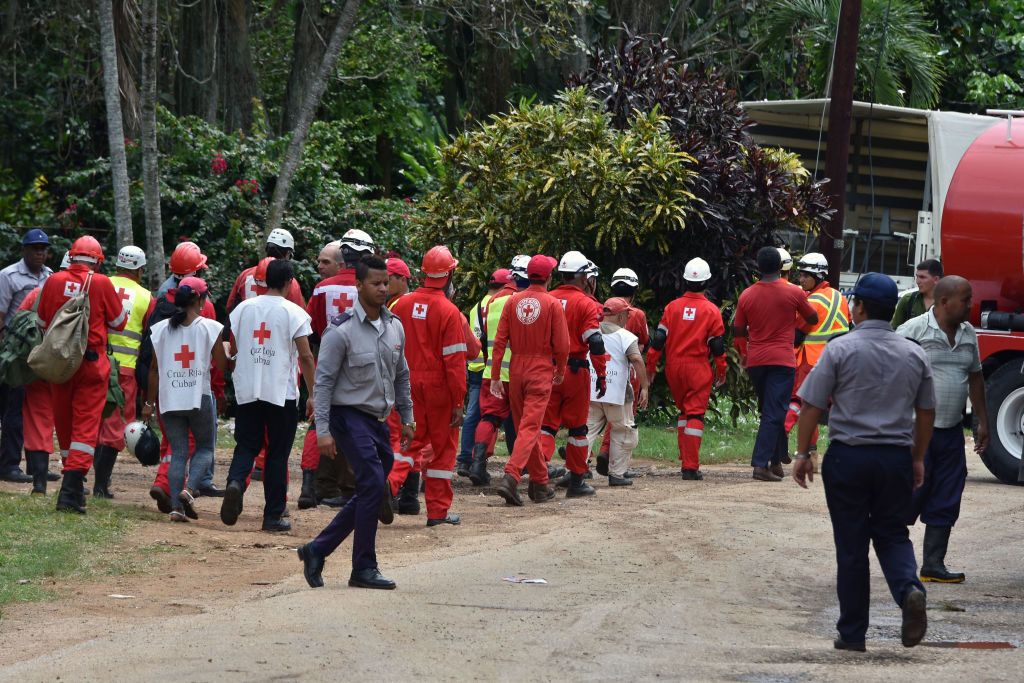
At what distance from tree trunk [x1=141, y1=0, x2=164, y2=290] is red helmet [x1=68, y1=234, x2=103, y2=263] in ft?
16.3

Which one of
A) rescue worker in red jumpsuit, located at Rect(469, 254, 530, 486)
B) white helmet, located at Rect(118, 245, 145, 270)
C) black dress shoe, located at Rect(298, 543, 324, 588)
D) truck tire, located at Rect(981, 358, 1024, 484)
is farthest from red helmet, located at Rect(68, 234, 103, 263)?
truck tire, located at Rect(981, 358, 1024, 484)

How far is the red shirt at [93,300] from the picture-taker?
436 inches

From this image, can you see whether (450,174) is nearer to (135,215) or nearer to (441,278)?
(135,215)

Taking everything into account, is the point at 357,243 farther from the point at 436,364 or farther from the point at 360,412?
the point at 360,412

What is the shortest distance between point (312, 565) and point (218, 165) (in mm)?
11817

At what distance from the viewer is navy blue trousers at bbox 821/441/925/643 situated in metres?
7.25

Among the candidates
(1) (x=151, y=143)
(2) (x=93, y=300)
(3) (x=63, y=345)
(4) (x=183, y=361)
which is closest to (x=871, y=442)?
(4) (x=183, y=361)

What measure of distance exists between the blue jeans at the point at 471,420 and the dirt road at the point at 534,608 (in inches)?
75.0

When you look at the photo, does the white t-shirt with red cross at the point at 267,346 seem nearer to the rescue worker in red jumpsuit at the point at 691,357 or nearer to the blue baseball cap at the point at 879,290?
the blue baseball cap at the point at 879,290

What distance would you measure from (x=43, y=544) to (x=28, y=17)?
13765mm

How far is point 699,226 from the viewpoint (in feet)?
58.7

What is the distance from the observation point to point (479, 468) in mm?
13211

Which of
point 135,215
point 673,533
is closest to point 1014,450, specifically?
point 673,533

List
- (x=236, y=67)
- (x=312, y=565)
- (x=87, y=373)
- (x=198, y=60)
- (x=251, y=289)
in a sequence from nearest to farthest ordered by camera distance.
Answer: (x=312, y=565), (x=87, y=373), (x=251, y=289), (x=198, y=60), (x=236, y=67)
